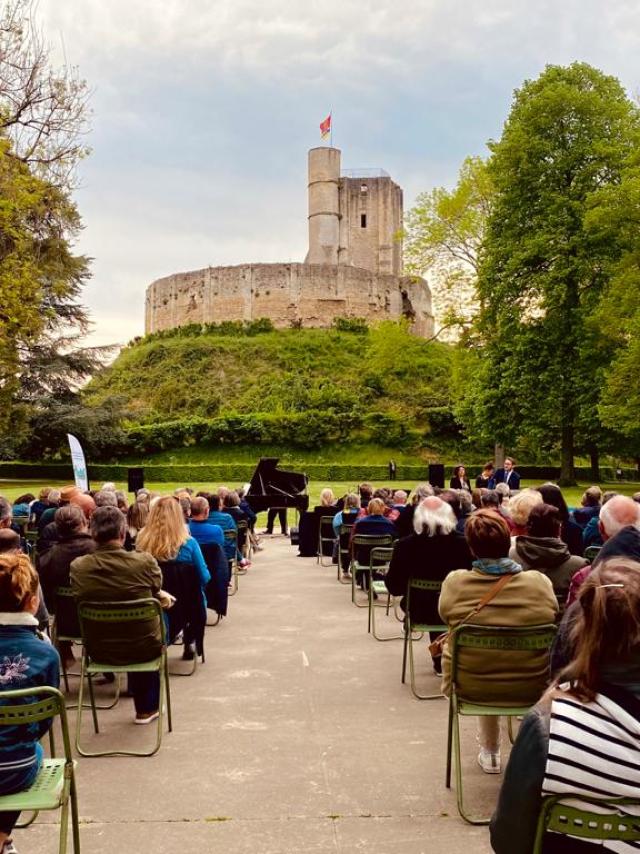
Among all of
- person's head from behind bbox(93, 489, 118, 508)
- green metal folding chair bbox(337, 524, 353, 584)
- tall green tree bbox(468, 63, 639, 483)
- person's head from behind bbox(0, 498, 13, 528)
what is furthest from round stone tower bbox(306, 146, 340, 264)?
person's head from behind bbox(0, 498, 13, 528)

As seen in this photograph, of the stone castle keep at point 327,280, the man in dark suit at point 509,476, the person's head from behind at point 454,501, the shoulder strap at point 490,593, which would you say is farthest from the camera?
the stone castle keep at point 327,280

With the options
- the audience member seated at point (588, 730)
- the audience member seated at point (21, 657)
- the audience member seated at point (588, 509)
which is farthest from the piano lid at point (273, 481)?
the audience member seated at point (588, 730)

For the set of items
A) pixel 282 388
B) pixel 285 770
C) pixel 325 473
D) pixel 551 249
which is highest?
pixel 551 249

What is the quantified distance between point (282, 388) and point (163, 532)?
44499mm

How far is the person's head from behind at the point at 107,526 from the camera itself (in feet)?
15.2

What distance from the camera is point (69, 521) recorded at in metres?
5.45

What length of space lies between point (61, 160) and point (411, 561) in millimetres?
14917

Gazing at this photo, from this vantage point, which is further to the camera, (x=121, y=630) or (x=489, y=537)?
(x=121, y=630)

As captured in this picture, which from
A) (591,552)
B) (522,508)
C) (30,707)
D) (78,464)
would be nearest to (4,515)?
(30,707)

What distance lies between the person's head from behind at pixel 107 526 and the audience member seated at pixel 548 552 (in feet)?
8.20

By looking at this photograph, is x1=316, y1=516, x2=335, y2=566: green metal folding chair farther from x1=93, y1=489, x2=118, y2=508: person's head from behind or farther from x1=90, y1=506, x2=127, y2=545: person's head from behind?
x1=90, y1=506, x2=127, y2=545: person's head from behind

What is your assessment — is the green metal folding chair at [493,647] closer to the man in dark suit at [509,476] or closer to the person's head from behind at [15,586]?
the person's head from behind at [15,586]

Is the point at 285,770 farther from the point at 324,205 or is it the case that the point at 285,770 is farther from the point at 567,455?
the point at 324,205

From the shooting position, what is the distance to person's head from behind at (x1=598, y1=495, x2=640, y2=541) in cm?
467
